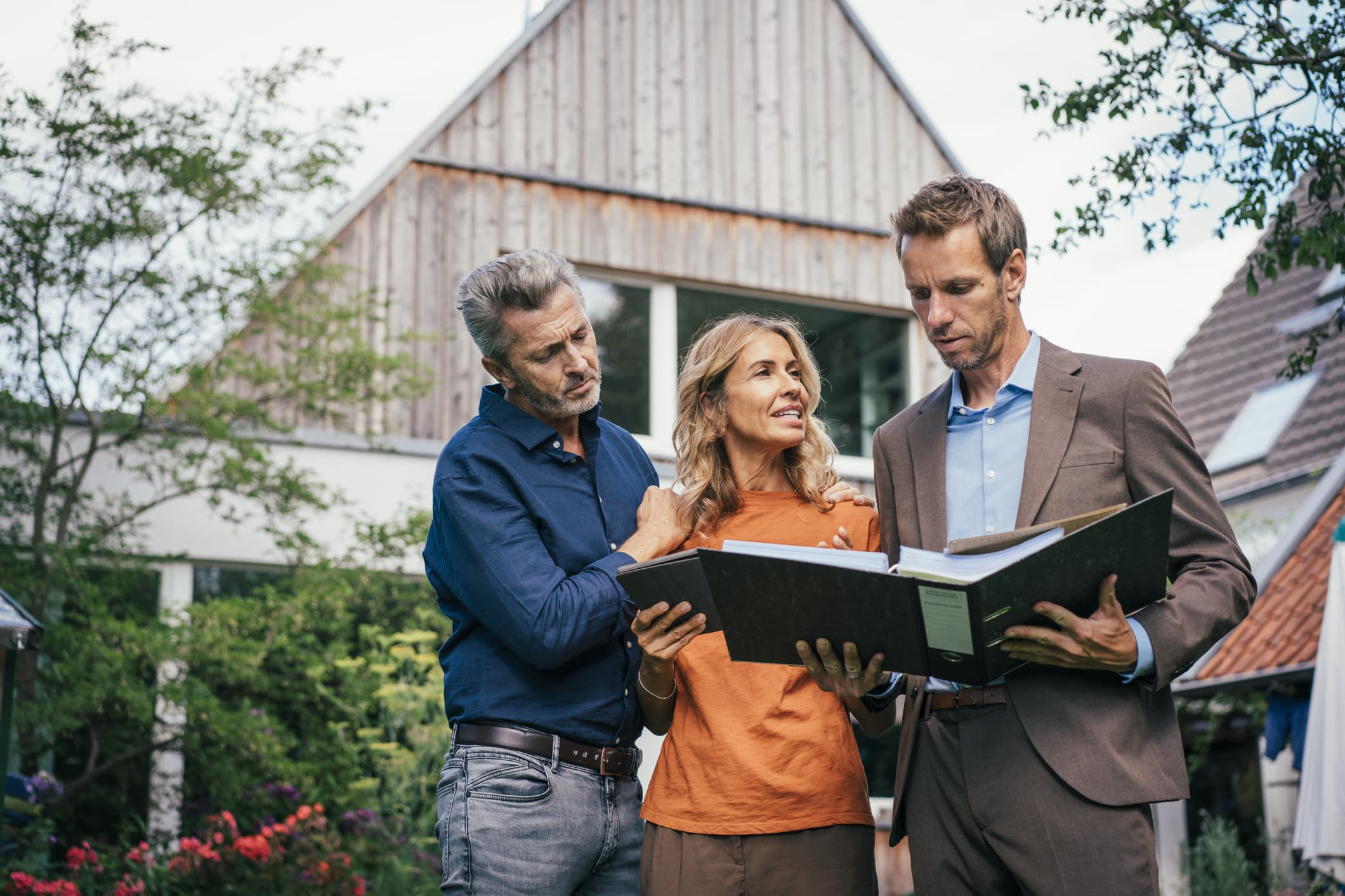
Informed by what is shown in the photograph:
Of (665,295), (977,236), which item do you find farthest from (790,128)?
(977,236)

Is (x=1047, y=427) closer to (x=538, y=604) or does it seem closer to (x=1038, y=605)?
(x=1038, y=605)

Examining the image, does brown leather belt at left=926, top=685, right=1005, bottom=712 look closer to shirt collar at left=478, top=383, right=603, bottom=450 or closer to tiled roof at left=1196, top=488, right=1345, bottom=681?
shirt collar at left=478, top=383, right=603, bottom=450

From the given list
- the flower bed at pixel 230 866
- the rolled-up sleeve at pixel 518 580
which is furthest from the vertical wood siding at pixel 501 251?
the rolled-up sleeve at pixel 518 580

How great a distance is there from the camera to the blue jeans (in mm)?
2721

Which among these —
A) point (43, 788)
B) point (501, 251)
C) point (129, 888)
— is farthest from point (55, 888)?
point (501, 251)

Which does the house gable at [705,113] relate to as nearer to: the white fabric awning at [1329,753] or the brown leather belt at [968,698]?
the white fabric awning at [1329,753]

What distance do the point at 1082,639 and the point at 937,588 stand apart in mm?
326

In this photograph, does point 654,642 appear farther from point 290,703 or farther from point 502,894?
point 290,703

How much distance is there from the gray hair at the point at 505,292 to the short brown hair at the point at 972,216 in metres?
0.84

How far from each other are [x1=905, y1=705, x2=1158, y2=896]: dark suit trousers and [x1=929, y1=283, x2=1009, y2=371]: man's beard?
71 cm

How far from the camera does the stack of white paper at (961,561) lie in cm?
213

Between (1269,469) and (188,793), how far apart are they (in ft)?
30.3

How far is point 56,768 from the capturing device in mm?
6324

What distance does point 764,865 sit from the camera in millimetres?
2695
